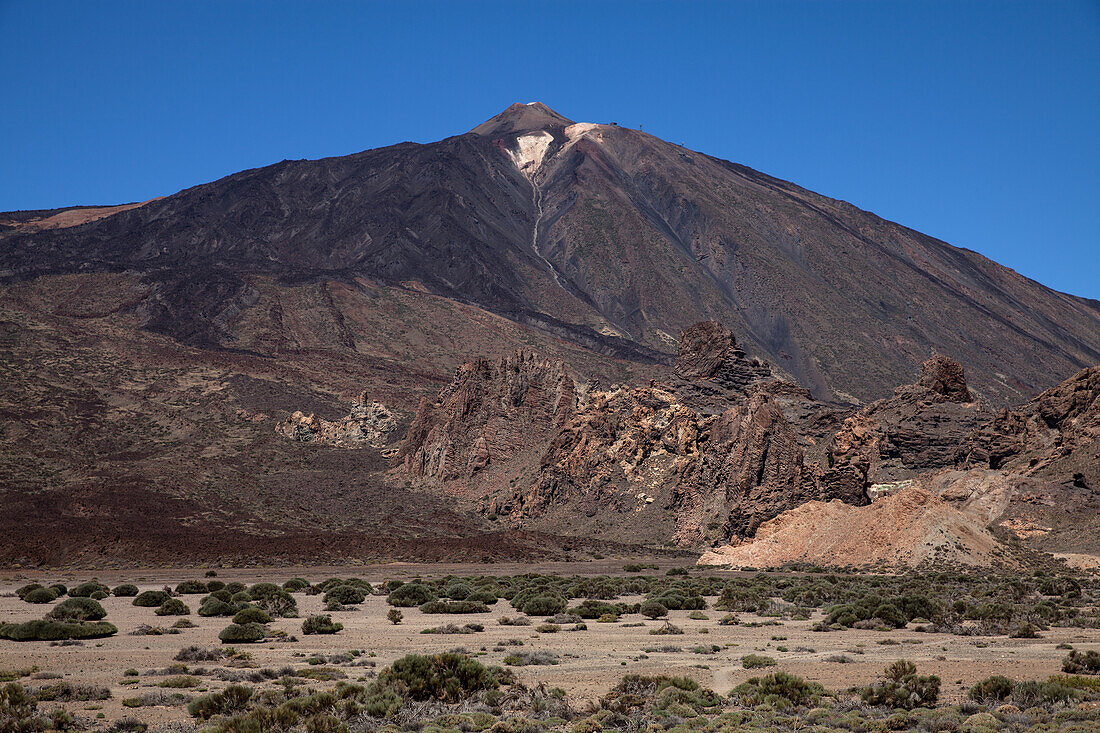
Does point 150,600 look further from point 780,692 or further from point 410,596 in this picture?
point 780,692

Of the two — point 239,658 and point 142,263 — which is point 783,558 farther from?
point 142,263

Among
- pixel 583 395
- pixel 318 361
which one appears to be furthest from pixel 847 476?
pixel 318 361

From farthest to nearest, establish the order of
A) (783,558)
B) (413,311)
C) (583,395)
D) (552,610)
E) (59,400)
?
(413,311) < (59,400) < (583,395) < (783,558) < (552,610)

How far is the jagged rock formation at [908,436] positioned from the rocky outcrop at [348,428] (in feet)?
209

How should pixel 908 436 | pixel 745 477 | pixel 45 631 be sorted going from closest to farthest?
pixel 45 631 < pixel 745 477 < pixel 908 436

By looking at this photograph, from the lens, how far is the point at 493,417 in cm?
9088

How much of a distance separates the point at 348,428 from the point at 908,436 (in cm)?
7222

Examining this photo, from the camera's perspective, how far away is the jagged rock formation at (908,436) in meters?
60.4

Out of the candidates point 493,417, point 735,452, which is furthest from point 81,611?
point 493,417

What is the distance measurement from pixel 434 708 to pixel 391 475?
82.7 metres

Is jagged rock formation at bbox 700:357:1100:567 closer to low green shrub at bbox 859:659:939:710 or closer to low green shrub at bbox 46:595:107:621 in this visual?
low green shrub at bbox 859:659:939:710

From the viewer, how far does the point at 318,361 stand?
5925 inches

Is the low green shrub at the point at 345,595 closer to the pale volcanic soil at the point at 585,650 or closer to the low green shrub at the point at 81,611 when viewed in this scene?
the pale volcanic soil at the point at 585,650

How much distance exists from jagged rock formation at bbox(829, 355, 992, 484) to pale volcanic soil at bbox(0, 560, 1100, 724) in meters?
32.5
